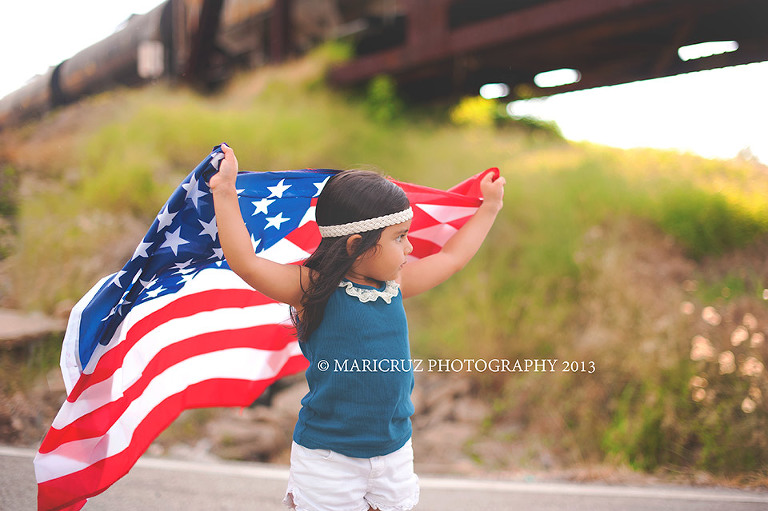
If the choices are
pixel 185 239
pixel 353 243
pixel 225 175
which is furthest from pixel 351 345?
pixel 185 239

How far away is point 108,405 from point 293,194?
1.09 metres

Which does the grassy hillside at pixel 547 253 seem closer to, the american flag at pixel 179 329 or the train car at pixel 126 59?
the american flag at pixel 179 329

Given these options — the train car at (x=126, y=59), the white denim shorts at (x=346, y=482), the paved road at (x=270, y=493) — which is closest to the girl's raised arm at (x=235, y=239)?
the white denim shorts at (x=346, y=482)

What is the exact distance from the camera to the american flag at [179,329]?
2.13 metres

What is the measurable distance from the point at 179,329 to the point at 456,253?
1204 mm

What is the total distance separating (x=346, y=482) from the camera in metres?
1.82

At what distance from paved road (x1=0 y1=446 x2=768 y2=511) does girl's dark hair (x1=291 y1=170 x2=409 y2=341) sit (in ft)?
4.95

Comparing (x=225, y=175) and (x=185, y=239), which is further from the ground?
A: (x=225, y=175)

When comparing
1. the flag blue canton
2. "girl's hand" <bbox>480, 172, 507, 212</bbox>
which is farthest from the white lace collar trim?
"girl's hand" <bbox>480, 172, 507, 212</bbox>

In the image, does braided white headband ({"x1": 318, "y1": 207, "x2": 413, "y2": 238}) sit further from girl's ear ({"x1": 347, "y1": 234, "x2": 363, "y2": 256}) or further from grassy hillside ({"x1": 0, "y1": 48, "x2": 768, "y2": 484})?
grassy hillside ({"x1": 0, "y1": 48, "x2": 768, "y2": 484})

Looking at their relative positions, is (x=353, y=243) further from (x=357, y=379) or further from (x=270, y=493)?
(x=270, y=493)

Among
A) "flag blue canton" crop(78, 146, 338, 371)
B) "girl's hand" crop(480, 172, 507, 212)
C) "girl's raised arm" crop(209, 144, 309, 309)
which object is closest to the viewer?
"girl's raised arm" crop(209, 144, 309, 309)

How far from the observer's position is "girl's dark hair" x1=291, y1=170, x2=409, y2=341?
1862 millimetres

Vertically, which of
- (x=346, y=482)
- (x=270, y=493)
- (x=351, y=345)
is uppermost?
(x=351, y=345)
